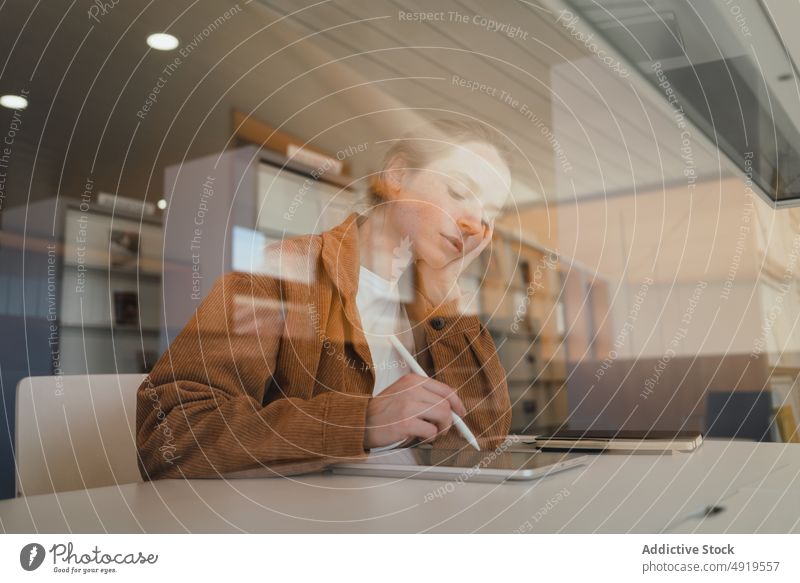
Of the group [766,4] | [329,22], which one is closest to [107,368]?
[329,22]

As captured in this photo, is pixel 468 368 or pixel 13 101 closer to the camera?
pixel 468 368

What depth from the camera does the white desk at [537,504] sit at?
47 cm

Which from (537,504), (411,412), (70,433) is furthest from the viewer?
(70,433)

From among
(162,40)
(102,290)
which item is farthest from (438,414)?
(162,40)

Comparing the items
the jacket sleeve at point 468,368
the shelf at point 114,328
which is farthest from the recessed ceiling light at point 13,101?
the jacket sleeve at point 468,368

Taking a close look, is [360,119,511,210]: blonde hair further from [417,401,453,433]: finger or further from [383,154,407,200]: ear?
[417,401,453,433]: finger

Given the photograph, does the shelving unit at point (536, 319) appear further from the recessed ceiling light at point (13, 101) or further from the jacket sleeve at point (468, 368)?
the recessed ceiling light at point (13, 101)

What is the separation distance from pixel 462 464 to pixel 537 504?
7 centimetres

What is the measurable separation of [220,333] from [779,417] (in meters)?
0.46

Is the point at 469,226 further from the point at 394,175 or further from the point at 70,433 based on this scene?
the point at 70,433

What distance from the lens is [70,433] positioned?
69 cm

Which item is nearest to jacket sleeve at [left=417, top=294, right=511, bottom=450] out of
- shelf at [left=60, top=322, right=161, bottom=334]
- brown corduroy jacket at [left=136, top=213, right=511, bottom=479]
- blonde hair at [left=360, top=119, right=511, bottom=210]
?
brown corduroy jacket at [left=136, top=213, right=511, bottom=479]

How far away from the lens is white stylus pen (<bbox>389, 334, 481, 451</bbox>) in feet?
1.80
